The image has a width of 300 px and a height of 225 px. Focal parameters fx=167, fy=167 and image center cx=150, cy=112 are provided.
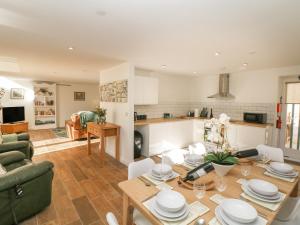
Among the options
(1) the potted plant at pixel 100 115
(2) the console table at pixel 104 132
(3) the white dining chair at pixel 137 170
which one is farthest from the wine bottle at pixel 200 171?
(1) the potted plant at pixel 100 115

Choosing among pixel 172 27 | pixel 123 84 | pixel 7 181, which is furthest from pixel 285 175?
pixel 123 84

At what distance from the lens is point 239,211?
1.00 m

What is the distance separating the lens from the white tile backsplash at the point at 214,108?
4.17 meters

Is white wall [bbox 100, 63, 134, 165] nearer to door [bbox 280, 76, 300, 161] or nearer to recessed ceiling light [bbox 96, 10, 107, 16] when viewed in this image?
recessed ceiling light [bbox 96, 10, 107, 16]

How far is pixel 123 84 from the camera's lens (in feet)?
11.8

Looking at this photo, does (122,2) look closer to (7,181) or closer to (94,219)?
(7,181)

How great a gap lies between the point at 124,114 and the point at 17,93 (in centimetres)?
585

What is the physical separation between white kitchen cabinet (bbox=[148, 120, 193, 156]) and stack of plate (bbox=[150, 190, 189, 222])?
2897 mm

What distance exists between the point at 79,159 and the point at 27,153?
43.5 inches

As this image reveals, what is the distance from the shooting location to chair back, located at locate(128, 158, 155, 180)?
5.35 feet

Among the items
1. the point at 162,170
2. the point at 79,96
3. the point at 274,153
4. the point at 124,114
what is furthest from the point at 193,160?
the point at 79,96

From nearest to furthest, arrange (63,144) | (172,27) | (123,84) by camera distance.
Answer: (172,27)
(123,84)
(63,144)

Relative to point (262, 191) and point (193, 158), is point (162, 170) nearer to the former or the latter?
point (193, 158)

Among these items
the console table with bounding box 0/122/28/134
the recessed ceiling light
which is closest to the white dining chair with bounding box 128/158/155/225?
the recessed ceiling light
